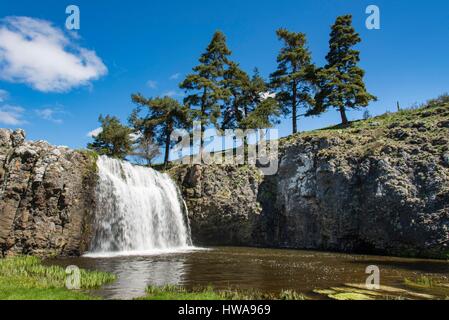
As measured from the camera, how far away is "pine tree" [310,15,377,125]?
4772 centimetres

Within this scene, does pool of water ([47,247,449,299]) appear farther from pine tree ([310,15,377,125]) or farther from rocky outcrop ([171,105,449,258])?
pine tree ([310,15,377,125])

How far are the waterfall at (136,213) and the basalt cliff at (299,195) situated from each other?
1.25 m

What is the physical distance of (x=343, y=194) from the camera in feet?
106

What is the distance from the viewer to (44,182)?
25.5 metres

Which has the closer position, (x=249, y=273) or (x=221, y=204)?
(x=249, y=273)

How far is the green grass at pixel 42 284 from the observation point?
37.9 feet

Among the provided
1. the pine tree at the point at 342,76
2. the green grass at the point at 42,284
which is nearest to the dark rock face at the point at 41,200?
the green grass at the point at 42,284

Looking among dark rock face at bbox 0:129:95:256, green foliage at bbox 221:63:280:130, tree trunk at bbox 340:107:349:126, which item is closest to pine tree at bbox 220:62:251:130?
green foliage at bbox 221:63:280:130

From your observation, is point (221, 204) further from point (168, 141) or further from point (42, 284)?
point (42, 284)

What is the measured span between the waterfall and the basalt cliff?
125 cm

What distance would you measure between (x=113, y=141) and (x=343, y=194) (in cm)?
3219

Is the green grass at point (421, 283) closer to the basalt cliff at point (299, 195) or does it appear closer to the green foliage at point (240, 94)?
the basalt cliff at point (299, 195)

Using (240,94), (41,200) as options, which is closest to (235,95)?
(240,94)
